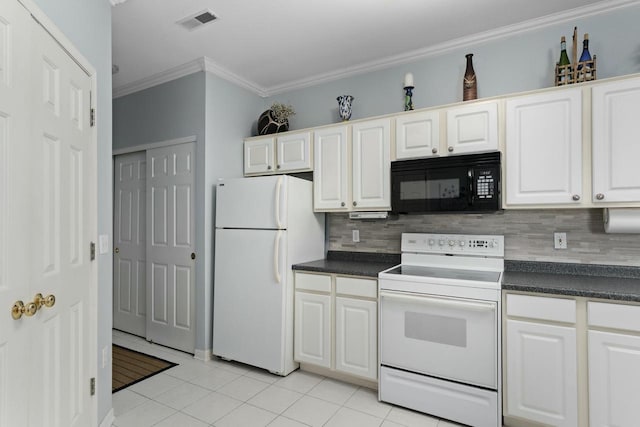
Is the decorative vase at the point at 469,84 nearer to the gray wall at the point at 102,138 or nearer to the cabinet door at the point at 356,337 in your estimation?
the cabinet door at the point at 356,337

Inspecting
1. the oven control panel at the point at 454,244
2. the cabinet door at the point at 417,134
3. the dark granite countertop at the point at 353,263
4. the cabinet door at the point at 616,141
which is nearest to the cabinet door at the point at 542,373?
the oven control panel at the point at 454,244

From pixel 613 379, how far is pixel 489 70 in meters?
2.17

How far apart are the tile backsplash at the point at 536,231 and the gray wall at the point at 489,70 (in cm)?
94

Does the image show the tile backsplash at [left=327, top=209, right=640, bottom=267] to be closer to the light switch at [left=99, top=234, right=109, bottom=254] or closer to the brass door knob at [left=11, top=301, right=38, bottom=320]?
the light switch at [left=99, top=234, right=109, bottom=254]

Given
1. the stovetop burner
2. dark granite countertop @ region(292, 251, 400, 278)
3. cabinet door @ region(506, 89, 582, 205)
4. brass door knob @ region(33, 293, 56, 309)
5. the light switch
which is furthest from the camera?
dark granite countertop @ region(292, 251, 400, 278)

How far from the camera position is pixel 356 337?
102 inches

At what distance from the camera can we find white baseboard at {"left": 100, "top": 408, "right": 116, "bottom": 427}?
2.06 m

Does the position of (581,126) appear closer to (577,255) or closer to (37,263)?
(577,255)

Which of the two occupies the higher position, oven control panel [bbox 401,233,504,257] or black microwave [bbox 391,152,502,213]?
black microwave [bbox 391,152,502,213]

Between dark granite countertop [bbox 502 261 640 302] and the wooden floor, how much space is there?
279cm

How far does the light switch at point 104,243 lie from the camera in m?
2.04

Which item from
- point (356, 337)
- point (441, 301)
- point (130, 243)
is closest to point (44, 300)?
point (356, 337)

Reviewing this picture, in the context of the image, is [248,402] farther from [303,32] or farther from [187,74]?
[187,74]

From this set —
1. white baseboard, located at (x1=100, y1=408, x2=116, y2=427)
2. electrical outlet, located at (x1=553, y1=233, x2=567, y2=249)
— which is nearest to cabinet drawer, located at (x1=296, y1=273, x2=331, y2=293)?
white baseboard, located at (x1=100, y1=408, x2=116, y2=427)
